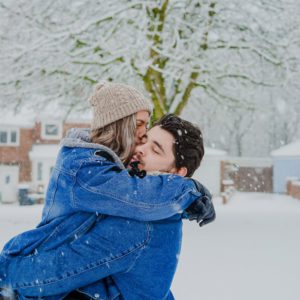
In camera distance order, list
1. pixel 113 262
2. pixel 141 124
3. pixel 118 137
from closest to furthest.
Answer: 1. pixel 113 262
2. pixel 118 137
3. pixel 141 124

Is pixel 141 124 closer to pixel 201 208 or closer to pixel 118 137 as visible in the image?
pixel 118 137

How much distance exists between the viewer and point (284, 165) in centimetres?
3406

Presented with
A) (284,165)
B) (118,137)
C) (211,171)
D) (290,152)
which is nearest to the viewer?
(118,137)

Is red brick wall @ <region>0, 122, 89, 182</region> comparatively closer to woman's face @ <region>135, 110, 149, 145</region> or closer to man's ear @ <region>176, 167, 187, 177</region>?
woman's face @ <region>135, 110, 149, 145</region>

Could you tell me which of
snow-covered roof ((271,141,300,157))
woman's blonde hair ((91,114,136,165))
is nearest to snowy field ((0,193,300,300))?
woman's blonde hair ((91,114,136,165))

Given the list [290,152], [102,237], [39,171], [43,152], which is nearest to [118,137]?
[102,237]

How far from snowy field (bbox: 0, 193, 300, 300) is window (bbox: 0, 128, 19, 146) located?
58.8 feet

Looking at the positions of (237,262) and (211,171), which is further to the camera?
(211,171)

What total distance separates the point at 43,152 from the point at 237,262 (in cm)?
2261

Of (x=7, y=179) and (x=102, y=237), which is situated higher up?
(x=102, y=237)

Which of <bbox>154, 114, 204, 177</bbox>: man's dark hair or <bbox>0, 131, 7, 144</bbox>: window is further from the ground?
<bbox>0, 131, 7, 144</bbox>: window

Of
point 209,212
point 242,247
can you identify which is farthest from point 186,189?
point 242,247

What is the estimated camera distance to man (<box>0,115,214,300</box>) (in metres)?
1.64

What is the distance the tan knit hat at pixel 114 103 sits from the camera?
191cm
